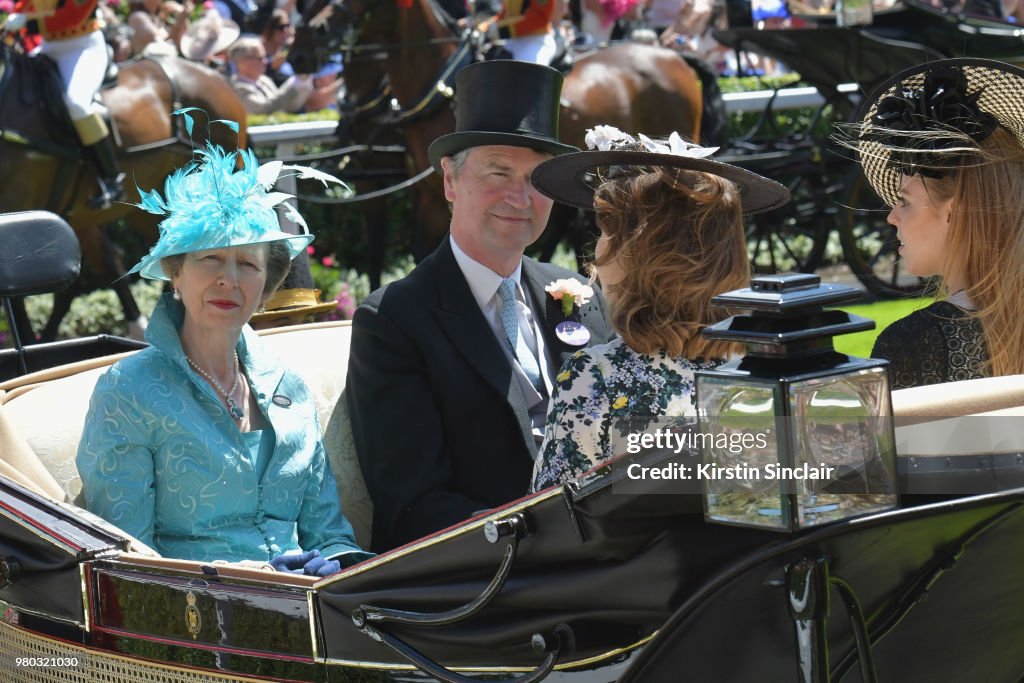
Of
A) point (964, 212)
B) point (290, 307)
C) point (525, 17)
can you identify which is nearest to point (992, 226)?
point (964, 212)

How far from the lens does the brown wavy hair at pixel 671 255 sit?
2.22 metres

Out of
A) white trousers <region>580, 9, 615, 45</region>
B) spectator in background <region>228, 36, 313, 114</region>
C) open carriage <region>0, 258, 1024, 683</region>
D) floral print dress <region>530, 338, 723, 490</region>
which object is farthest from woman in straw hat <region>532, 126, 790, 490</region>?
white trousers <region>580, 9, 615, 45</region>

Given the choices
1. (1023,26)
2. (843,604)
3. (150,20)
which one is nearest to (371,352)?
(843,604)

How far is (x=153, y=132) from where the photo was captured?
8.27 metres

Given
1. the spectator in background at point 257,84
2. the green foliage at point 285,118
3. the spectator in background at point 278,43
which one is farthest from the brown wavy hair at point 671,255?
the spectator in background at point 278,43

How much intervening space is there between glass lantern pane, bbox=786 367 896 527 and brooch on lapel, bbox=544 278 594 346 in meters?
1.57

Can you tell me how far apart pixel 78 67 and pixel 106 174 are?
63cm

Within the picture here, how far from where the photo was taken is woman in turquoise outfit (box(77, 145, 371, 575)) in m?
2.60

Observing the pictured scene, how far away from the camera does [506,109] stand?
127 inches

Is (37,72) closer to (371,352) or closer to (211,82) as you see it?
(211,82)

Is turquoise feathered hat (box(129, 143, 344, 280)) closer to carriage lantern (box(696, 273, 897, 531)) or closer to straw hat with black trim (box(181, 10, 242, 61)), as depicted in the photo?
carriage lantern (box(696, 273, 897, 531))

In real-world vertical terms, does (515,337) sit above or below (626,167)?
below

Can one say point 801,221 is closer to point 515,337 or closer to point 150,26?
point 150,26

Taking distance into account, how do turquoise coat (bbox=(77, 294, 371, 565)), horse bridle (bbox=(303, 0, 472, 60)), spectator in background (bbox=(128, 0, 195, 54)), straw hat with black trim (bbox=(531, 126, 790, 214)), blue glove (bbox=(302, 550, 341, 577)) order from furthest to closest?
spectator in background (bbox=(128, 0, 195, 54))
horse bridle (bbox=(303, 0, 472, 60))
turquoise coat (bbox=(77, 294, 371, 565))
blue glove (bbox=(302, 550, 341, 577))
straw hat with black trim (bbox=(531, 126, 790, 214))
